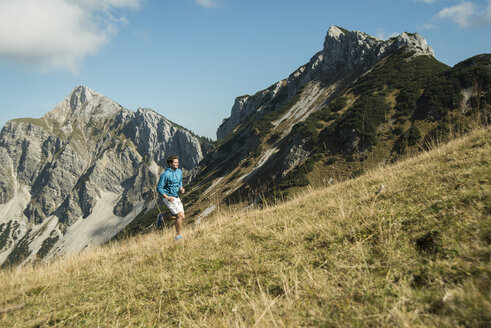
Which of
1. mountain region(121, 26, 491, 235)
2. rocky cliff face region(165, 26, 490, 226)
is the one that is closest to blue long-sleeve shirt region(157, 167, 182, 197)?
rocky cliff face region(165, 26, 490, 226)

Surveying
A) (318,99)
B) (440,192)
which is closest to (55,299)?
(440,192)

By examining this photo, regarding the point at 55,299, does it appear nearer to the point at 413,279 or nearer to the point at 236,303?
the point at 236,303

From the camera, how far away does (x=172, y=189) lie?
8.68 meters

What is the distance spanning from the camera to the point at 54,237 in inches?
6900

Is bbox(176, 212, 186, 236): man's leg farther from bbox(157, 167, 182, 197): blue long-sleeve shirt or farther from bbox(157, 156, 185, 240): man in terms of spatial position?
bbox(157, 167, 182, 197): blue long-sleeve shirt

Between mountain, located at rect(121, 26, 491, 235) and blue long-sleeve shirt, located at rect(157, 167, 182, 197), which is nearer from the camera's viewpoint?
blue long-sleeve shirt, located at rect(157, 167, 182, 197)

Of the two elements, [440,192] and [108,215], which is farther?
[108,215]

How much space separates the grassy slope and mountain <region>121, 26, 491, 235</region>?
9.46 m

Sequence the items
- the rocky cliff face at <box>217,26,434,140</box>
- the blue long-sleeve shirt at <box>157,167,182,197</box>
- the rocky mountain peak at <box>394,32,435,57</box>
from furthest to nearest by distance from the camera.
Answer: the rocky cliff face at <box>217,26,434,140</box>, the rocky mountain peak at <box>394,32,435,57</box>, the blue long-sleeve shirt at <box>157,167,182,197</box>

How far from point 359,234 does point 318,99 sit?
3703 inches

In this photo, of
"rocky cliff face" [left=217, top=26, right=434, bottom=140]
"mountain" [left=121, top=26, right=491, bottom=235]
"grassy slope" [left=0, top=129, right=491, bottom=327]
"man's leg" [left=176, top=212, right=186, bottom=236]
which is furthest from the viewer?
"rocky cliff face" [left=217, top=26, right=434, bottom=140]

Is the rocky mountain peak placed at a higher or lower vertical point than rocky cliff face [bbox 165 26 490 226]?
higher

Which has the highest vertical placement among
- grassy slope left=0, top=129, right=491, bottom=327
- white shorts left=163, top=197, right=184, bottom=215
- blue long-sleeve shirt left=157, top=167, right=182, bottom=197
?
blue long-sleeve shirt left=157, top=167, right=182, bottom=197

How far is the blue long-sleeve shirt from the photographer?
8391 mm
